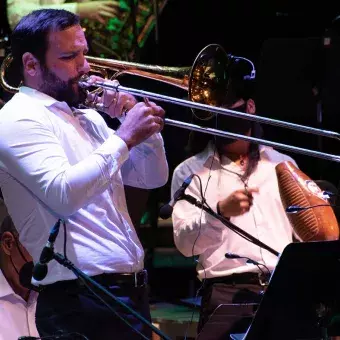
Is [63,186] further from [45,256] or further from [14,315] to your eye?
[14,315]

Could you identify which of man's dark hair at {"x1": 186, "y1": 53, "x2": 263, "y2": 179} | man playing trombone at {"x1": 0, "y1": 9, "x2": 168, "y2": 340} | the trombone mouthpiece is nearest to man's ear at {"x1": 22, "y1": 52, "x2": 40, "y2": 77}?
man playing trombone at {"x1": 0, "y1": 9, "x2": 168, "y2": 340}

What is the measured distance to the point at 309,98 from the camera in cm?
622

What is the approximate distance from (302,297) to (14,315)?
1684mm

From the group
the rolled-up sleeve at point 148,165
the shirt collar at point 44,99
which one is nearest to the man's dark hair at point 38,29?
the shirt collar at point 44,99

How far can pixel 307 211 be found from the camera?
3.90 m

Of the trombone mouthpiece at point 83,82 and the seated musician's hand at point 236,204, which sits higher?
the trombone mouthpiece at point 83,82

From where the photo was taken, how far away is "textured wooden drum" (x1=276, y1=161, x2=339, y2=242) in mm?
3881

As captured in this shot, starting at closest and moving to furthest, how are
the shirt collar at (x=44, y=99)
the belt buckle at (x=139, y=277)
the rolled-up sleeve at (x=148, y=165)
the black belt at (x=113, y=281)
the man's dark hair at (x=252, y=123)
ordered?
the black belt at (x=113, y=281), the belt buckle at (x=139, y=277), the shirt collar at (x=44, y=99), the rolled-up sleeve at (x=148, y=165), the man's dark hair at (x=252, y=123)

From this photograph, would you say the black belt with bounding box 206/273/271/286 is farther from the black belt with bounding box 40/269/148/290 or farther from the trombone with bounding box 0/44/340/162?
the black belt with bounding box 40/269/148/290

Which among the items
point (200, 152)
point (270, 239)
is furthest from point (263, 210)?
point (200, 152)

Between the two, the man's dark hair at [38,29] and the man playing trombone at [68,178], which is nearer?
the man playing trombone at [68,178]

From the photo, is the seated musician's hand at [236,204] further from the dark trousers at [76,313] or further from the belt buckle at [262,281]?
the dark trousers at [76,313]

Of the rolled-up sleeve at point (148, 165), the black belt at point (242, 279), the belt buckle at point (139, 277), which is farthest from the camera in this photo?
the black belt at point (242, 279)

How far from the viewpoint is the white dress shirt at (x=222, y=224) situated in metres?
4.30
